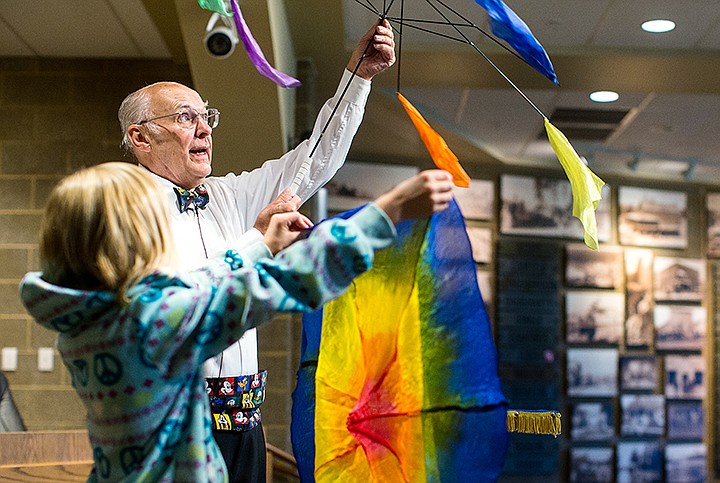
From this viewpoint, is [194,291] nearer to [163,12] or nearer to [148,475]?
[148,475]

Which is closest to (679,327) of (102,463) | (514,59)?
(514,59)

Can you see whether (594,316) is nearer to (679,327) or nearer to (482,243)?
(679,327)

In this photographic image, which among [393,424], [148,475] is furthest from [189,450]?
[393,424]

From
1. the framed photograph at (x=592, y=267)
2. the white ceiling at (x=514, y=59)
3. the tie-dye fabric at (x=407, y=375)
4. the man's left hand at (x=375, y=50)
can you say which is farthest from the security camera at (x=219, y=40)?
the framed photograph at (x=592, y=267)

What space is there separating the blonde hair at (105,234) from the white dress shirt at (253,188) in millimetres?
501

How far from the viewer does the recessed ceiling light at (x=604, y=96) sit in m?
5.15

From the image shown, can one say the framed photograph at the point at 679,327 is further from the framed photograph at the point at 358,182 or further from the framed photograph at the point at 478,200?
the framed photograph at the point at 358,182

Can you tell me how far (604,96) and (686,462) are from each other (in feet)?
11.2

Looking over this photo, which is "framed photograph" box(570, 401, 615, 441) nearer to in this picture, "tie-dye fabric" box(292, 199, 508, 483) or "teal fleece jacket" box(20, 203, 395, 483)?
"tie-dye fabric" box(292, 199, 508, 483)

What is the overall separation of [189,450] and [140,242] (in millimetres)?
259

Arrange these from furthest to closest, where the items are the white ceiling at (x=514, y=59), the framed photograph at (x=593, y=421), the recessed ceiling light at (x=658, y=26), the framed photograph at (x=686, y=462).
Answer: the framed photograph at (x=686, y=462) < the framed photograph at (x=593, y=421) < the recessed ceiling light at (x=658, y=26) < the white ceiling at (x=514, y=59)

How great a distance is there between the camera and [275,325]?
4.49 meters

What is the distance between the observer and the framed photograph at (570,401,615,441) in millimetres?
6941

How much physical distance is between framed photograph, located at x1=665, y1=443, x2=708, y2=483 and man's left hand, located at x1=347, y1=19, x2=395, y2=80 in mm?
6212
